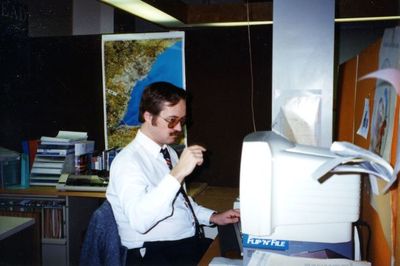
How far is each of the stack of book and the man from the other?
53.9 inches

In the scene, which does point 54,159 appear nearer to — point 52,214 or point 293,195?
point 52,214

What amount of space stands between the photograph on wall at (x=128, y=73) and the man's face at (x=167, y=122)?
1.22 metres

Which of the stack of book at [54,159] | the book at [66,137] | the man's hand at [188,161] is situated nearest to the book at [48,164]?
the stack of book at [54,159]

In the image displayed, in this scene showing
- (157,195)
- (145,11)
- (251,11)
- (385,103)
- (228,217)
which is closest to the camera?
(385,103)

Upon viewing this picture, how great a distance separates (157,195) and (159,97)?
57 cm

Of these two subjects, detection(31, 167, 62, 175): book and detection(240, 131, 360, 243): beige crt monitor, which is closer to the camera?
detection(240, 131, 360, 243): beige crt monitor

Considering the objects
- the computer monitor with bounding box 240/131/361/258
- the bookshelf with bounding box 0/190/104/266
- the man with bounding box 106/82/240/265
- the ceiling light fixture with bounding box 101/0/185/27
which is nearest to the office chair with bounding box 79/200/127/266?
the man with bounding box 106/82/240/265

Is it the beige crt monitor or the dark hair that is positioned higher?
the dark hair

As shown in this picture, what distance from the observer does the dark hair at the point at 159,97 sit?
1834 mm

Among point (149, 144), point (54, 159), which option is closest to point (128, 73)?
point (54, 159)

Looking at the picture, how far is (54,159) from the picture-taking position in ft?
9.89

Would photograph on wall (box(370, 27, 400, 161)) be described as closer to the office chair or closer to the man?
the man

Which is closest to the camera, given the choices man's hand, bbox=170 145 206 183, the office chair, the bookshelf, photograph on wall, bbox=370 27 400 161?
photograph on wall, bbox=370 27 400 161

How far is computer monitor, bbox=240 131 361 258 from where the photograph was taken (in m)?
1.13
